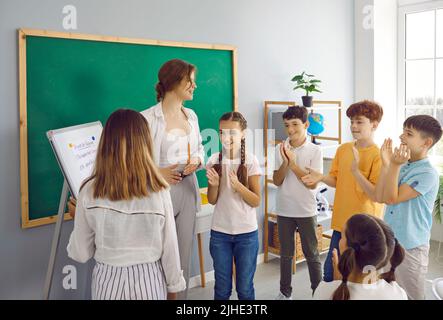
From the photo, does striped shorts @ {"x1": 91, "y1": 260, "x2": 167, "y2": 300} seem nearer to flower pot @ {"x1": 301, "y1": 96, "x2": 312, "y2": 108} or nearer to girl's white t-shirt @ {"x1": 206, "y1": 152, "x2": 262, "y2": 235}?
girl's white t-shirt @ {"x1": 206, "y1": 152, "x2": 262, "y2": 235}

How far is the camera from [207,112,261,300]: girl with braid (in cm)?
236

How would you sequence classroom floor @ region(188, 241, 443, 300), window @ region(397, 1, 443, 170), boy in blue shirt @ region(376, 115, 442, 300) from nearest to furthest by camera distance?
1. boy in blue shirt @ region(376, 115, 442, 300)
2. classroom floor @ region(188, 241, 443, 300)
3. window @ region(397, 1, 443, 170)

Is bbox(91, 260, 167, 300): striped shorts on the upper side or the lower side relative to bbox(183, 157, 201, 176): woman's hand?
lower

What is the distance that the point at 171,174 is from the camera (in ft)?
7.64

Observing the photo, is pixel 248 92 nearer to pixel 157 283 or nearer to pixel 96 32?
pixel 96 32

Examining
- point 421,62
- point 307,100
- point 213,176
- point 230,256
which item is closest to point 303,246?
point 230,256

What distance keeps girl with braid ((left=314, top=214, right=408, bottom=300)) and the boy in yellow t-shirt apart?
78cm

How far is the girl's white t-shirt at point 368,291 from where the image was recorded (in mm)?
1500

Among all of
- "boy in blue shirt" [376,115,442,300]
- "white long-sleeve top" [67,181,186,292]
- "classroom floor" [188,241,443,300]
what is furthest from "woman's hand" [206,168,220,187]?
"classroom floor" [188,241,443,300]

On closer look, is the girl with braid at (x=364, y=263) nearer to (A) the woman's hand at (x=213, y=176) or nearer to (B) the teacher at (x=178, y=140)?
(A) the woman's hand at (x=213, y=176)

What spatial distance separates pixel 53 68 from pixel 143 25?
69 centimetres

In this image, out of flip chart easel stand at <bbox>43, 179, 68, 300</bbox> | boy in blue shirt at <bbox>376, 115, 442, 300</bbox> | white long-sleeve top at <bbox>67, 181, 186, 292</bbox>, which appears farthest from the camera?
flip chart easel stand at <bbox>43, 179, 68, 300</bbox>

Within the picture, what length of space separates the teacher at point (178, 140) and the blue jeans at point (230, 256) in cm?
21
